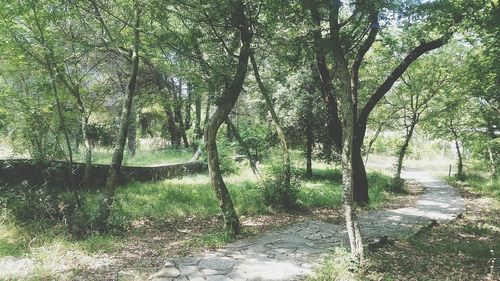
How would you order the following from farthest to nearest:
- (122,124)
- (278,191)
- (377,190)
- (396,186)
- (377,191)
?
(396,186)
(377,190)
(377,191)
(278,191)
(122,124)

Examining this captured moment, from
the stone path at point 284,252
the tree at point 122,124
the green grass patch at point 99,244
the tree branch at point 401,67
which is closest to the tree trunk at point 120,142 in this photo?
the tree at point 122,124

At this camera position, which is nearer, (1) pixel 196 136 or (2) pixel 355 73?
(2) pixel 355 73

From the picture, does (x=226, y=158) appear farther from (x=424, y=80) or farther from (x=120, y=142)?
(x=424, y=80)

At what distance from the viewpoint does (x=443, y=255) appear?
6.62 metres

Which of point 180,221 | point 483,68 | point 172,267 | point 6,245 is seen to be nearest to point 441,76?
point 483,68

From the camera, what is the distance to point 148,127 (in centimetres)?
2756

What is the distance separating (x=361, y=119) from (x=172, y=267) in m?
7.15

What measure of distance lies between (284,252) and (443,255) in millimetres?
2920

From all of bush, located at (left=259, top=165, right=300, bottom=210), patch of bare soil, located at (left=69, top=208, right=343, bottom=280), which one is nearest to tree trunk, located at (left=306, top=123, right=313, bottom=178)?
patch of bare soil, located at (left=69, top=208, right=343, bottom=280)

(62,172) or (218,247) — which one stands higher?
(62,172)

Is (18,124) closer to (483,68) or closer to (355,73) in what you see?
(355,73)

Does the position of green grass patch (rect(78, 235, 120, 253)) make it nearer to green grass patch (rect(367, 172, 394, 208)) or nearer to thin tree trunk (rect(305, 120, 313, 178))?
green grass patch (rect(367, 172, 394, 208))

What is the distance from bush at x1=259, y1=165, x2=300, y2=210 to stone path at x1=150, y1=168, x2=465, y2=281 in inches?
47.9

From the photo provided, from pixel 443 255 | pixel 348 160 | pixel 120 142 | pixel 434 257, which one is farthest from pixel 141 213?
pixel 443 255
